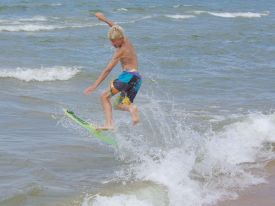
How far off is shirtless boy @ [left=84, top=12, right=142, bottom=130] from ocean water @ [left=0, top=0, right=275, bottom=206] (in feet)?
3.28

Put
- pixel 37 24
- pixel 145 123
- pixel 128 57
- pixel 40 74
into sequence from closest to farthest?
pixel 128 57 → pixel 145 123 → pixel 40 74 → pixel 37 24

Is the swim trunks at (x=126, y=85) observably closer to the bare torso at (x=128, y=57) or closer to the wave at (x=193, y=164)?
the bare torso at (x=128, y=57)

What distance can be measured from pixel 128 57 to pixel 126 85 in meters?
0.45

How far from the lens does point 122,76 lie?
827cm

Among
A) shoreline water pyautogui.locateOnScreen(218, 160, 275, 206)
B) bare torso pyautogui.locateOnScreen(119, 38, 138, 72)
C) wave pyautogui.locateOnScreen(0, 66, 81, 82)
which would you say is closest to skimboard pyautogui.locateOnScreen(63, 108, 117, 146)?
bare torso pyautogui.locateOnScreen(119, 38, 138, 72)

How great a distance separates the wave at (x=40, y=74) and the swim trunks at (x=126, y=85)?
7.63m

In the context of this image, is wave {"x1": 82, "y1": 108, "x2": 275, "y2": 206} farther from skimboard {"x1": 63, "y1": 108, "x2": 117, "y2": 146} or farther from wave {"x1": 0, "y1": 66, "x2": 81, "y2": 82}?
wave {"x1": 0, "y1": 66, "x2": 81, "y2": 82}

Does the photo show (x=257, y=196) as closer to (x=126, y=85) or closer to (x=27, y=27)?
(x=126, y=85)

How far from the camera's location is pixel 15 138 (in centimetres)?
1004

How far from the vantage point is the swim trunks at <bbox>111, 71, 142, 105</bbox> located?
27.0ft

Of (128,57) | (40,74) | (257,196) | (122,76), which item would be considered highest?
(128,57)

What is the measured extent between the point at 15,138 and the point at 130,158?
210 cm

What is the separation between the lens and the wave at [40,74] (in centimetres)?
1579

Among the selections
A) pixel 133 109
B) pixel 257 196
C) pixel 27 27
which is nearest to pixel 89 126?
pixel 133 109
